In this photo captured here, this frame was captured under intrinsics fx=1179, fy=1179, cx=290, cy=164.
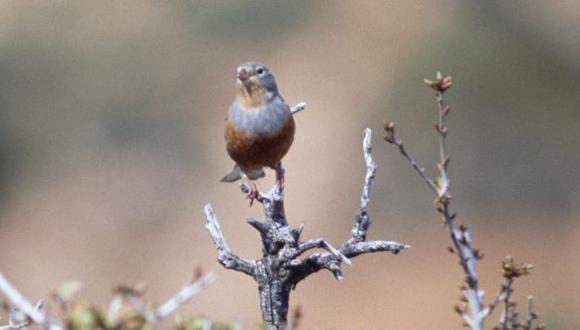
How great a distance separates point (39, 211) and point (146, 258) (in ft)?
8.53

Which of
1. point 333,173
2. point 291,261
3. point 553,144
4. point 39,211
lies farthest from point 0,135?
point 291,261

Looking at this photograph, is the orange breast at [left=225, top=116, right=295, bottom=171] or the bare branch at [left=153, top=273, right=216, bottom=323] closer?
the bare branch at [left=153, top=273, right=216, bottom=323]

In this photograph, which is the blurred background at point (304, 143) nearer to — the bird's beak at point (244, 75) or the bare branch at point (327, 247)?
the bird's beak at point (244, 75)

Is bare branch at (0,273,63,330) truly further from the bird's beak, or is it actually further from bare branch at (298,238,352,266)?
the bird's beak

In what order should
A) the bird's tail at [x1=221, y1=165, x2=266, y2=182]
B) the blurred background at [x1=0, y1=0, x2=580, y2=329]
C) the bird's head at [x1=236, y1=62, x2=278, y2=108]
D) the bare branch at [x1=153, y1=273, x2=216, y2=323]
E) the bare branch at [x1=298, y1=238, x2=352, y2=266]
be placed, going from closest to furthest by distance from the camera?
1. the bare branch at [x1=153, y1=273, x2=216, y2=323]
2. the bare branch at [x1=298, y1=238, x2=352, y2=266]
3. the bird's head at [x1=236, y1=62, x2=278, y2=108]
4. the bird's tail at [x1=221, y1=165, x2=266, y2=182]
5. the blurred background at [x1=0, y1=0, x2=580, y2=329]

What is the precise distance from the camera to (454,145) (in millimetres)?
17516

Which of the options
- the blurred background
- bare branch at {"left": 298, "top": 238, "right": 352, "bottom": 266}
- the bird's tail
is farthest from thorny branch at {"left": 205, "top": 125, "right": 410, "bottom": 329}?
the blurred background

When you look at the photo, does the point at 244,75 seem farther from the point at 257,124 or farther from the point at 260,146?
the point at 260,146

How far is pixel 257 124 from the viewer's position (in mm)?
6414

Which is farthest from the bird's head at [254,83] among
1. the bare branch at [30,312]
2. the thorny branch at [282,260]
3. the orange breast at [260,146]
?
the bare branch at [30,312]

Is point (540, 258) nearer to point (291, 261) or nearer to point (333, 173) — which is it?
point (333, 173)

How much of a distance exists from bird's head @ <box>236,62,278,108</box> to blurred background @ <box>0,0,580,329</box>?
822 cm

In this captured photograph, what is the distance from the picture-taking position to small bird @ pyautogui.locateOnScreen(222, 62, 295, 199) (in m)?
6.32

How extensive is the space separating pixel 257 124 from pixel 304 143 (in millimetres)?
11906
